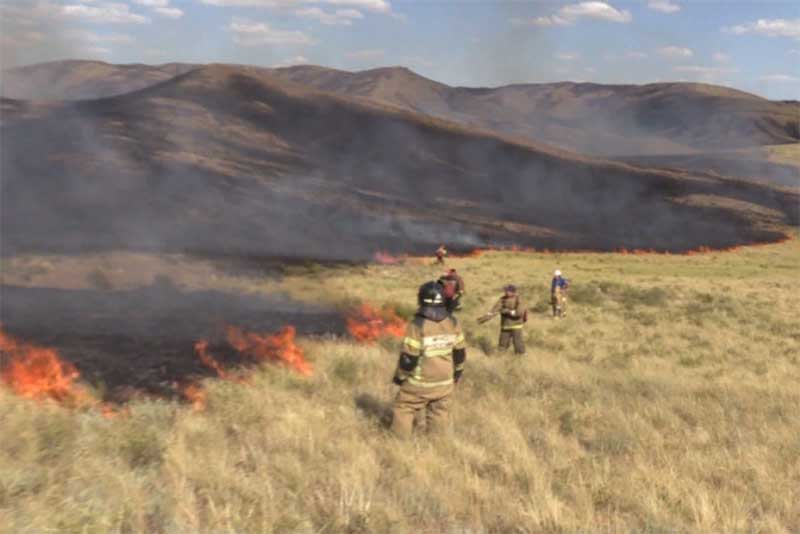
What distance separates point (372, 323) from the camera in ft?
55.7

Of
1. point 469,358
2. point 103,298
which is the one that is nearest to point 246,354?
point 469,358

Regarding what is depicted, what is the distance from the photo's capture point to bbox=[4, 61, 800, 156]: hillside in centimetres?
14225

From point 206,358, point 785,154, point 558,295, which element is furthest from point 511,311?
point 785,154

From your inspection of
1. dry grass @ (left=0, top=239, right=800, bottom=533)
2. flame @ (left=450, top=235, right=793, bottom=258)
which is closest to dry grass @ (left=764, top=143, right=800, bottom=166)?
flame @ (left=450, top=235, right=793, bottom=258)

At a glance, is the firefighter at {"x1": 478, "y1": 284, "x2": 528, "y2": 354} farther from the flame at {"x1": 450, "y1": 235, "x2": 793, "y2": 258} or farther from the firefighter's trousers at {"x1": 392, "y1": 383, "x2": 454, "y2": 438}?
the flame at {"x1": 450, "y1": 235, "x2": 793, "y2": 258}

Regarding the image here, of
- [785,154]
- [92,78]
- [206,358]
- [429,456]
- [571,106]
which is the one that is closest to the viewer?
[429,456]

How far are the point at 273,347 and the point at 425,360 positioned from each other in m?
6.22

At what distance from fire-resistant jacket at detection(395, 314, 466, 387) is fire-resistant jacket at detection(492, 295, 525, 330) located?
19.9 ft

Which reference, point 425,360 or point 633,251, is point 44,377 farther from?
point 633,251

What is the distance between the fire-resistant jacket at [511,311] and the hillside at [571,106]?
4628 inches

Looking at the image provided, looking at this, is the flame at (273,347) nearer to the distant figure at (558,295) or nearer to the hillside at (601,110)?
the distant figure at (558,295)

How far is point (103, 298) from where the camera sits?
19.8m

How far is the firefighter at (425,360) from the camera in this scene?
7648 mm

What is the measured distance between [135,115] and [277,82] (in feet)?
80.0
